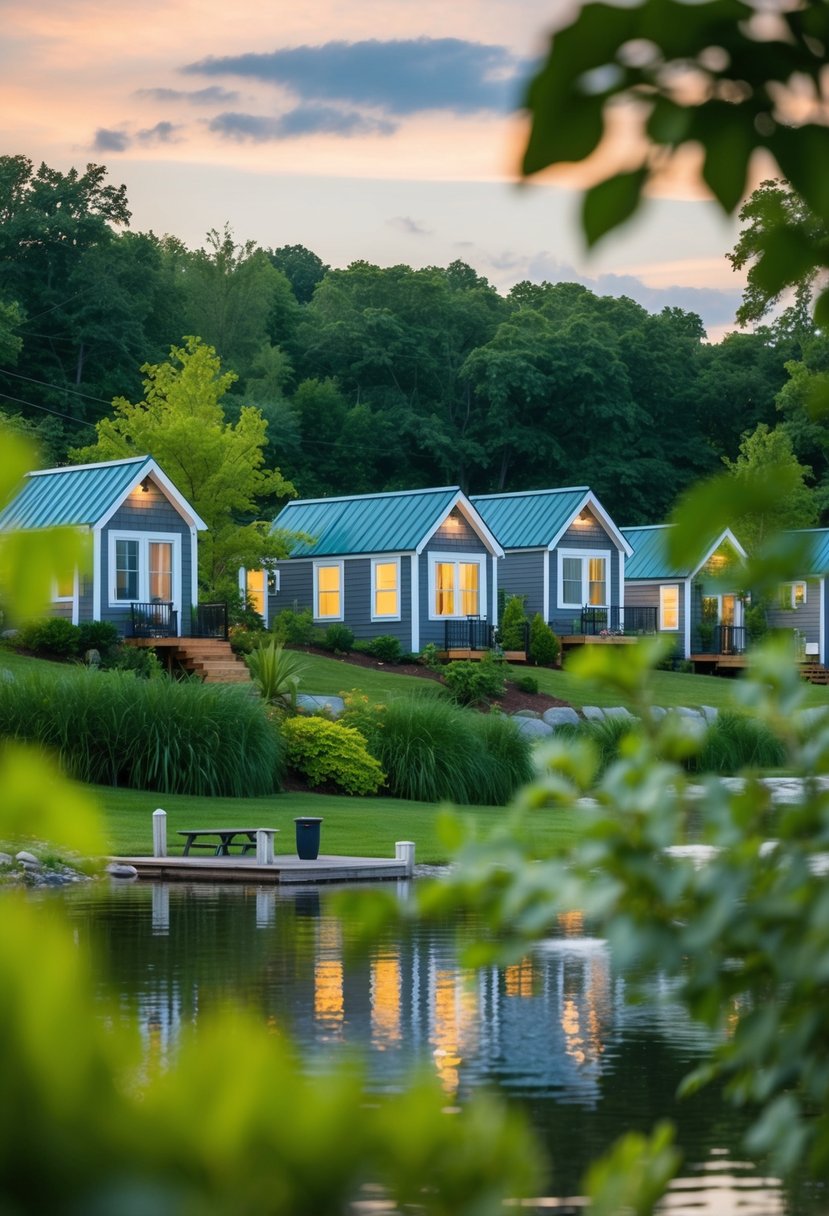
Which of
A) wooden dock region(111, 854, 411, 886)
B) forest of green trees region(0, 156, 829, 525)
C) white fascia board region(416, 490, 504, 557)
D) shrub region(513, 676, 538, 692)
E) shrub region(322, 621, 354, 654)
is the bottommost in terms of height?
wooden dock region(111, 854, 411, 886)

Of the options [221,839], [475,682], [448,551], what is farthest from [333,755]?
[448,551]

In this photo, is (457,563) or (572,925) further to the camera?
(457,563)

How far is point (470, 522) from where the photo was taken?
55.9m

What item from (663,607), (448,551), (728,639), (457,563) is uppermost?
(448,551)

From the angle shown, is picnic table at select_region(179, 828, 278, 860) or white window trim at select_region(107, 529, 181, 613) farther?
white window trim at select_region(107, 529, 181, 613)

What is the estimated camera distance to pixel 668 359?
92.3 meters

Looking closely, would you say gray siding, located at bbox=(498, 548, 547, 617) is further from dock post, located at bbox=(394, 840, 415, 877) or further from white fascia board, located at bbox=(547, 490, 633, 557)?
dock post, located at bbox=(394, 840, 415, 877)

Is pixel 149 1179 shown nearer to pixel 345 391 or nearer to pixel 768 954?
pixel 768 954

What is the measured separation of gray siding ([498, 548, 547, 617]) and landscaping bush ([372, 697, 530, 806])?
23700 mm

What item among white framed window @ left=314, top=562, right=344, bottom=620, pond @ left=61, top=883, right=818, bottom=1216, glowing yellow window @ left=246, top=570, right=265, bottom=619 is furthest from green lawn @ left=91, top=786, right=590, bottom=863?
glowing yellow window @ left=246, top=570, right=265, bottom=619

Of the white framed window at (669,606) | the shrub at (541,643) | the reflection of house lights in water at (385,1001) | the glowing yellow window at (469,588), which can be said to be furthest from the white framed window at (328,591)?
the reflection of house lights in water at (385,1001)

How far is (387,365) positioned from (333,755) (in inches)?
2293

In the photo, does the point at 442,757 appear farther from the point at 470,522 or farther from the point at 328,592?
the point at 328,592

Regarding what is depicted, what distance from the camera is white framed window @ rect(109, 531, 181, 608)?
45.1 metres
